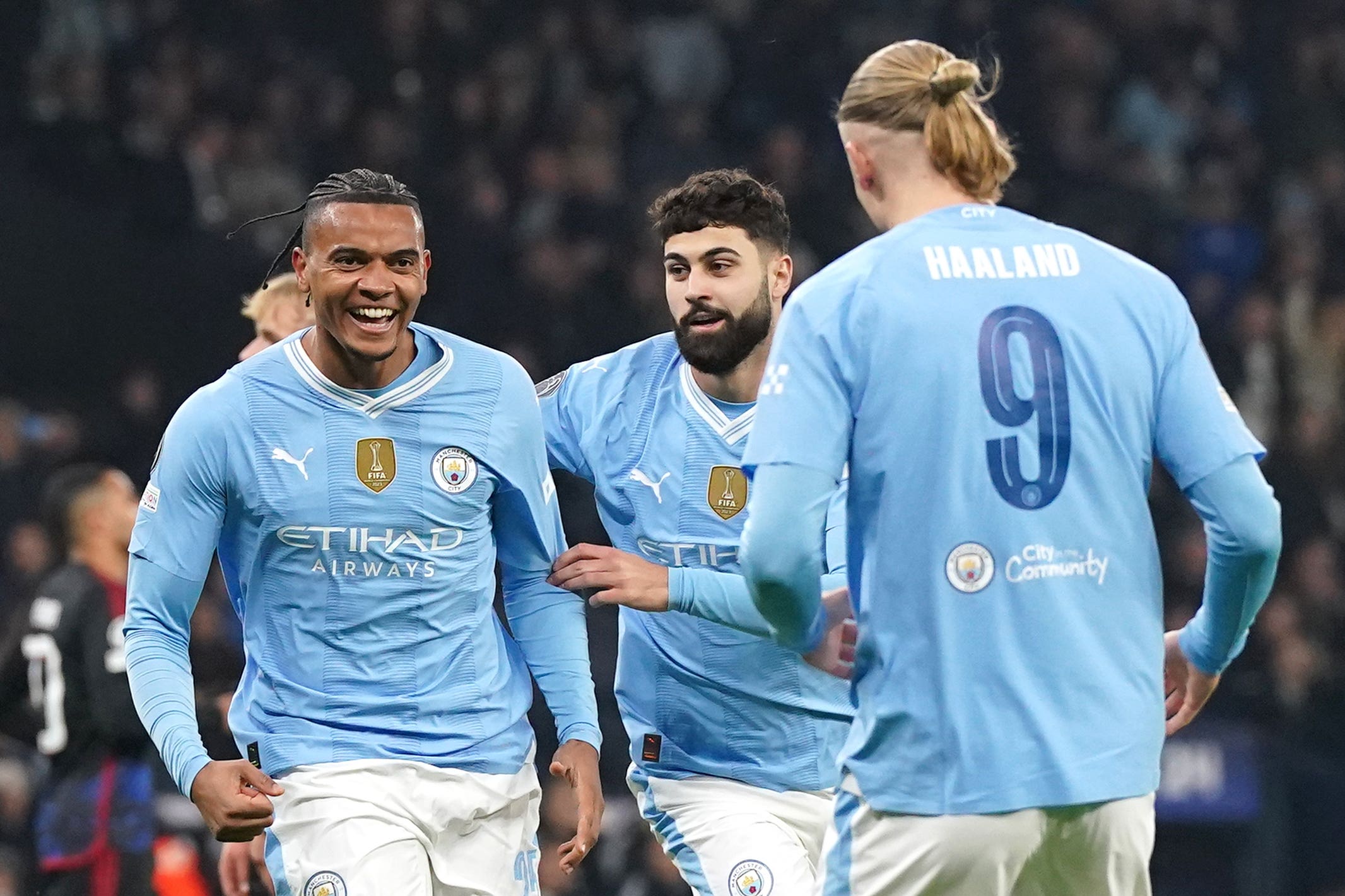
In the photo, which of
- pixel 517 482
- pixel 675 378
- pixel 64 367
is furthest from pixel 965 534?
pixel 64 367

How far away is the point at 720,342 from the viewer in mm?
4488

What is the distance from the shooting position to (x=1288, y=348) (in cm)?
1101

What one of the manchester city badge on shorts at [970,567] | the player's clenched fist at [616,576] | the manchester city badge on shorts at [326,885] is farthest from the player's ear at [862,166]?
the manchester city badge on shorts at [326,885]

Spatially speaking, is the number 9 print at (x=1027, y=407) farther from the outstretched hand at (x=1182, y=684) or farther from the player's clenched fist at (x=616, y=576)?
the player's clenched fist at (x=616, y=576)

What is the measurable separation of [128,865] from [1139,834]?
4663mm

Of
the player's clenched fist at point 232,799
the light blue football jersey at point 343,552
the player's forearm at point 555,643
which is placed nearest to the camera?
the player's clenched fist at point 232,799

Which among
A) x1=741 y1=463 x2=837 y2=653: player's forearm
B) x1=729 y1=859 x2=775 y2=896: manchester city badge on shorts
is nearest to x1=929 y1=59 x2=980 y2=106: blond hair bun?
x1=741 y1=463 x2=837 y2=653: player's forearm

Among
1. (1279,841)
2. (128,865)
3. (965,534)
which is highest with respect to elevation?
(965,534)

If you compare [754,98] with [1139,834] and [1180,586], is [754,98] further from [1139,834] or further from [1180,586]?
[1139,834]

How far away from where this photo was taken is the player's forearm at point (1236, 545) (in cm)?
296

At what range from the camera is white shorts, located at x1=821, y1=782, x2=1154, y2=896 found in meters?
→ 2.86

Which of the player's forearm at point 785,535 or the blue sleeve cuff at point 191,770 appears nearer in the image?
the player's forearm at point 785,535

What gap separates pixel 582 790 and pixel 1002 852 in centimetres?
131

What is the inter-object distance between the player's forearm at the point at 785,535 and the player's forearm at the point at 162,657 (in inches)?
49.8
